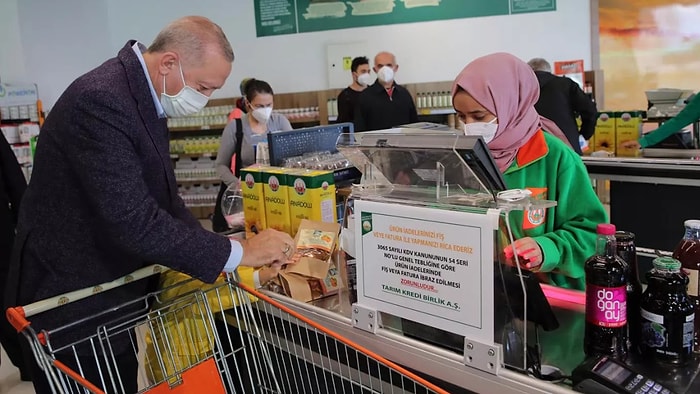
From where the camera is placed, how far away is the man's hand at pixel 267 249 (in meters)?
1.70

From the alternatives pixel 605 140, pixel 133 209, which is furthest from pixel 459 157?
pixel 605 140

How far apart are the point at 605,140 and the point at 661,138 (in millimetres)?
1035

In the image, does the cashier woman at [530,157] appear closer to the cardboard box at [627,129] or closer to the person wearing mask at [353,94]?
the cardboard box at [627,129]

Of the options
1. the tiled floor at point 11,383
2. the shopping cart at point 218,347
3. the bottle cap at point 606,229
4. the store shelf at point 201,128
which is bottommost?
the tiled floor at point 11,383

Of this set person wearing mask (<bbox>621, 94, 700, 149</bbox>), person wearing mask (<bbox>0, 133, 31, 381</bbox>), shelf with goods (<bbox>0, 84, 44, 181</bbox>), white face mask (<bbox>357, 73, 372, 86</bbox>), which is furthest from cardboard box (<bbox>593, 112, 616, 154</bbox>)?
shelf with goods (<bbox>0, 84, 44, 181</bbox>)

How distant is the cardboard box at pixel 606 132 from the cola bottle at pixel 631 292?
4.57 metres

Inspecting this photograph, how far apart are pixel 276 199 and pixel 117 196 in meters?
0.63

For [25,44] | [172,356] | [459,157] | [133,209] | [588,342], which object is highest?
[25,44]

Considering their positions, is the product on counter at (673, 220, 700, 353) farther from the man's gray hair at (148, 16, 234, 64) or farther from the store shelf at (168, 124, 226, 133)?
the store shelf at (168, 124, 226, 133)

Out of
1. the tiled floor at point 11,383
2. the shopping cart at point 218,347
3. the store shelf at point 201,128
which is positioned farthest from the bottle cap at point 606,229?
the store shelf at point 201,128

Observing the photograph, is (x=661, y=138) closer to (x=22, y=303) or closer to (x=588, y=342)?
(x=588, y=342)

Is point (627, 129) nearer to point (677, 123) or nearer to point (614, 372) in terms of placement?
point (677, 123)

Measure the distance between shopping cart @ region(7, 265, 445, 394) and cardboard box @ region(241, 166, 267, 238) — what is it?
1.19 feet

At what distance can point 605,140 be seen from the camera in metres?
5.52
